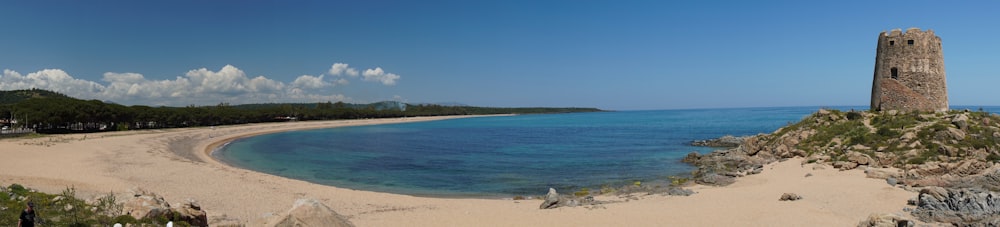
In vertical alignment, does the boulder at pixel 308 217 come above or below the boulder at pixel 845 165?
above

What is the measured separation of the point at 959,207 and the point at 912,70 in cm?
1568

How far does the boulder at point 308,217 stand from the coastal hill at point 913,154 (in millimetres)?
11552

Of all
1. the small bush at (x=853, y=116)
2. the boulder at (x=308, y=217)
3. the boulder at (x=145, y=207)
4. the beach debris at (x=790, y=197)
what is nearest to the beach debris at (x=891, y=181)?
the beach debris at (x=790, y=197)

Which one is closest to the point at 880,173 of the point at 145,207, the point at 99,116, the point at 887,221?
the point at 887,221

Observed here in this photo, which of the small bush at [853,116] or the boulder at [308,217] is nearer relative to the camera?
the boulder at [308,217]

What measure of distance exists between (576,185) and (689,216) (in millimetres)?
9767

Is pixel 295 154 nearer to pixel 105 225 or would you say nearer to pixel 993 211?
pixel 105 225

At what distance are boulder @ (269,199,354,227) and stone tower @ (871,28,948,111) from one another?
27741mm

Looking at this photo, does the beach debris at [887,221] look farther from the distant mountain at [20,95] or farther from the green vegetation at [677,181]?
the distant mountain at [20,95]

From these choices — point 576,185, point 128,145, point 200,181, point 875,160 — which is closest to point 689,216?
point 576,185

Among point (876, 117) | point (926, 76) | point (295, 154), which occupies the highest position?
point (926, 76)

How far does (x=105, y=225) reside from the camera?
956 centimetres

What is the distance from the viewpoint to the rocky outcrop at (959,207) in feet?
35.8

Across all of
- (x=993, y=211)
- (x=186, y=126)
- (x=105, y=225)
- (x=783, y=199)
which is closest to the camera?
(x=105, y=225)
